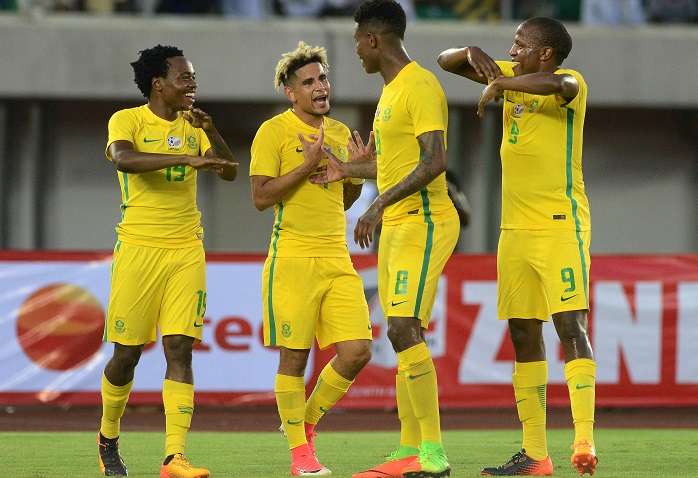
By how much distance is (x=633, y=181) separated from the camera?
18.9 metres

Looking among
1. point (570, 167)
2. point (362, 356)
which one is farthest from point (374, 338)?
point (570, 167)

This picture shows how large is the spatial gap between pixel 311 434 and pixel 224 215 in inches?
416

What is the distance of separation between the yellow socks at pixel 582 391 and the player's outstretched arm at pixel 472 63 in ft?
5.60

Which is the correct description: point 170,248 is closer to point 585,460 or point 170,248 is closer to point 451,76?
point 585,460

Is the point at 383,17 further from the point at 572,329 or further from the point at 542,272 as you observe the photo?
the point at 572,329

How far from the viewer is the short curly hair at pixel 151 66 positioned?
7566 mm

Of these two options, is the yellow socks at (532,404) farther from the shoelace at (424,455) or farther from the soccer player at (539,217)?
the shoelace at (424,455)

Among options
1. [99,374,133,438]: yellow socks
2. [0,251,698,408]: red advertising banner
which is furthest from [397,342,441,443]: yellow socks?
[0,251,698,408]: red advertising banner

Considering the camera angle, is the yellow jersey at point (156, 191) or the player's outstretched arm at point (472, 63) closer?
the player's outstretched arm at point (472, 63)

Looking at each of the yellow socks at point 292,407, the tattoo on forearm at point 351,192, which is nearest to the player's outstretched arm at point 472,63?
the tattoo on forearm at point 351,192

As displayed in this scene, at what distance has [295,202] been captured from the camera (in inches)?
294

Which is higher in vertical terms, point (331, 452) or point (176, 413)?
point (176, 413)

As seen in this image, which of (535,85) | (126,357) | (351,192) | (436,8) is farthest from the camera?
(436,8)

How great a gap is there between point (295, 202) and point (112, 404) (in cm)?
171
